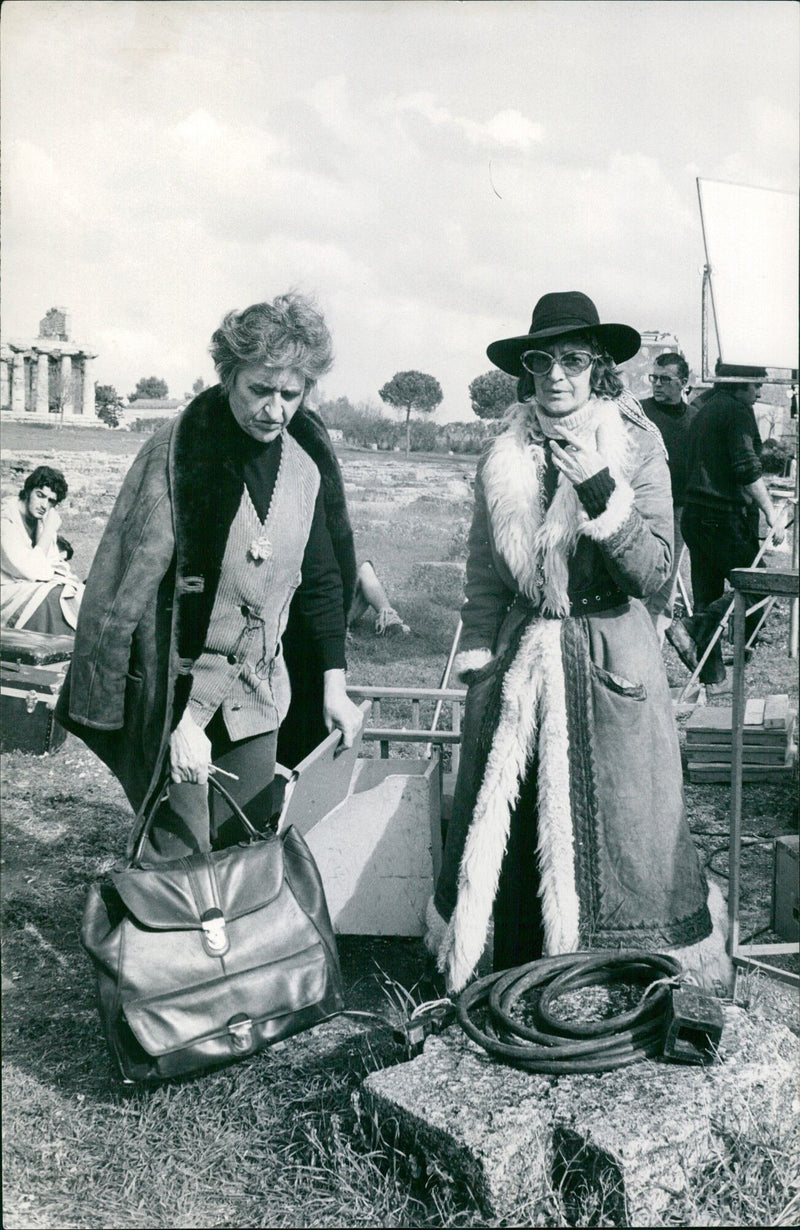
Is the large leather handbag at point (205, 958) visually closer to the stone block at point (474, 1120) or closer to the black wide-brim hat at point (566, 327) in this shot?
the stone block at point (474, 1120)

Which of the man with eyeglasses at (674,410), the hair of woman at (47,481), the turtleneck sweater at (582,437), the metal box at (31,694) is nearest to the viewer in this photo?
the turtleneck sweater at (582,437)

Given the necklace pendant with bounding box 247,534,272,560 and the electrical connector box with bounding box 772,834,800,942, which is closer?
the necklace pendant with bounding box 247,534,272,560

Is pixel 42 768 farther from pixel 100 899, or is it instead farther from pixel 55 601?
pixel 100 899

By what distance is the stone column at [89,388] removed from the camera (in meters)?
3.91

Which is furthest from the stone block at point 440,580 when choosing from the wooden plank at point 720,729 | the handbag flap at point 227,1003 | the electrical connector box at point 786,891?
the handbag flap at point 227,1003

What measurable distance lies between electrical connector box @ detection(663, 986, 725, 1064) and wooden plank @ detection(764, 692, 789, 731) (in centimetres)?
344

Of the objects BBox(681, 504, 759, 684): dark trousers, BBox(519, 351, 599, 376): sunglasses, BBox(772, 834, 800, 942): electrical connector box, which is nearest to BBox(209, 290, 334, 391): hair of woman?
BBox(519, 351, 599, 376): sunglasses

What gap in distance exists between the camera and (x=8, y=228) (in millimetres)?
3201

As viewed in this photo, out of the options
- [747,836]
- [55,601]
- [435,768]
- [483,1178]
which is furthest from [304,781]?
[55,601]

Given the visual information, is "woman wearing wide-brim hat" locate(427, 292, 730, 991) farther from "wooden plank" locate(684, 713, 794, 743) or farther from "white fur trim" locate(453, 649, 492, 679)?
"wooden plank" locate(684, 713, 794, 743)

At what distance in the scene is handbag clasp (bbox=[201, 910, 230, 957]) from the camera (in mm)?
2564

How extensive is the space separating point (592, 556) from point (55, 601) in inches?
184

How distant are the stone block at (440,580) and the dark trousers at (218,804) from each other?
9.78ft

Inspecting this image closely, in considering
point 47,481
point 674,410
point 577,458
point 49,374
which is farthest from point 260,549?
point 674,410
